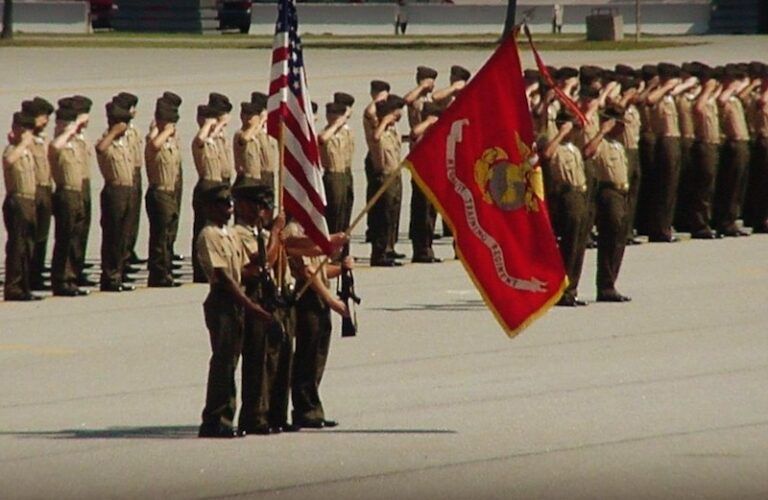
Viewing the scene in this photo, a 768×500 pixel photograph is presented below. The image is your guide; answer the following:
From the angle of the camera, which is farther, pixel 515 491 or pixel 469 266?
pixel 469 266

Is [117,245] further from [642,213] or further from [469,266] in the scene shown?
[469,266]

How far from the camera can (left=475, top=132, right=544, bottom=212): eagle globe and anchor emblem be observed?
42.0 ft

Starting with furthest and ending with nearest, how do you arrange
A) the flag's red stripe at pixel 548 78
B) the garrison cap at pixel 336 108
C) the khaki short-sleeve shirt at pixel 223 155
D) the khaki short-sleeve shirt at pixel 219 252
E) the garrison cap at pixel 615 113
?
1. the garrison cap at pixel 336 108
2. the khaki short-sleeve shirt at pixel 223 155
3. the garrison cap at pixel 615 113
4. the flag's red stripe at pixel 548 78
5. the khaki short-sleeve shirt at pixel 219 252

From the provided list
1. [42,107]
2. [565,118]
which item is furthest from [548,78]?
[42,107]

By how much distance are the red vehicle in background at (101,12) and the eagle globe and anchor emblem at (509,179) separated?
5210 cm

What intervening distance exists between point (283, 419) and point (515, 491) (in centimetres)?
234

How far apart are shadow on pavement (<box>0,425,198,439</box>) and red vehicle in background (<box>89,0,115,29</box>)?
5169 cm

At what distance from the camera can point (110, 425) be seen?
13.4 metres

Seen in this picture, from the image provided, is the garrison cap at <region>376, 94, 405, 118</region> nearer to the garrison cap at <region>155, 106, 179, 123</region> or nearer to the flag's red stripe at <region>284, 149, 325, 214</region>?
the garrison cap at <region>155, 106, 179, 123</region>

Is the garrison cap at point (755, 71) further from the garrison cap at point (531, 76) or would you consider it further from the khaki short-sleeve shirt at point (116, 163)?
the khaki short-sleeve shirt at point (116, 163)

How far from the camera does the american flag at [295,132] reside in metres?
12.9

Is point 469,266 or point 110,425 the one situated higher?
point 469,266

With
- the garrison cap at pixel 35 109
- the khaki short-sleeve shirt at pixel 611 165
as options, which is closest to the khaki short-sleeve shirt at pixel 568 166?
the khaki short-sleeve shirt at pixel 611 165

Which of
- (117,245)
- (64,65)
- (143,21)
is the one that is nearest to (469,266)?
(117,245)
